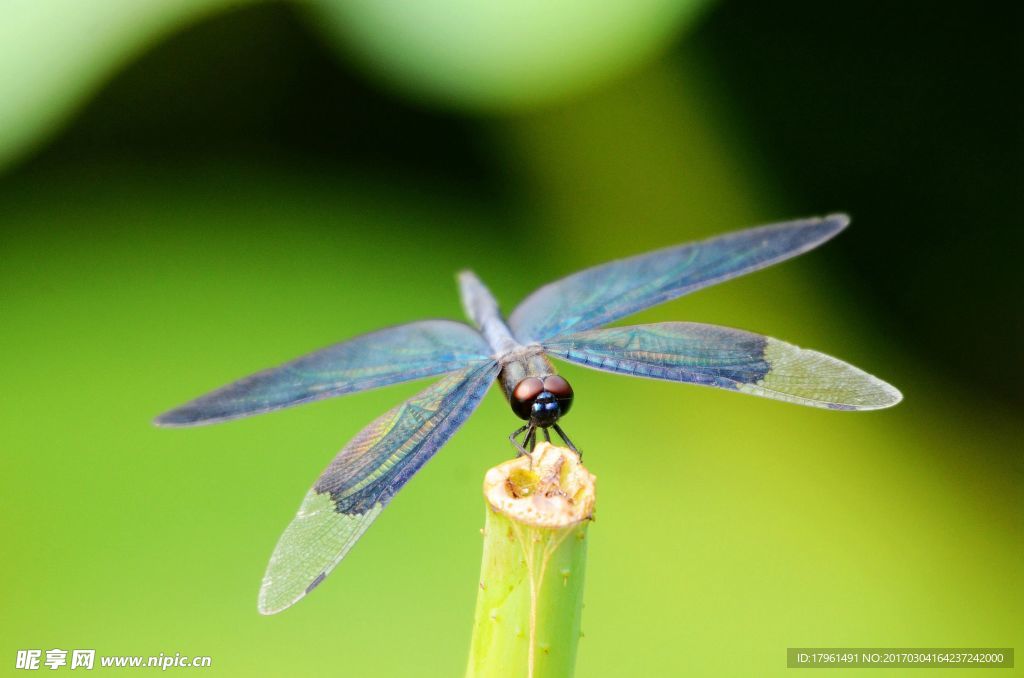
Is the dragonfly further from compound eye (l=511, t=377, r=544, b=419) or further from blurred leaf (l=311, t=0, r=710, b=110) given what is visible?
blurred leaf (l=311, t=0, r=710, b=110)

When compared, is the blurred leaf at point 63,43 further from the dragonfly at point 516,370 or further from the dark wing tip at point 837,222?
the dark wing tip at point 837,222

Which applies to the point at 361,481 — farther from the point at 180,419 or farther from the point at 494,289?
the point at 494,289

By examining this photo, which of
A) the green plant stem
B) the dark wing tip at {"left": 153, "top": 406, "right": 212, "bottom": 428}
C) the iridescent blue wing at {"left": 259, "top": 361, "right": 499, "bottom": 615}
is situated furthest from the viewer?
the dark wing tip at {"left": 153, "top": 406, "right": 212, "bottom": 428}

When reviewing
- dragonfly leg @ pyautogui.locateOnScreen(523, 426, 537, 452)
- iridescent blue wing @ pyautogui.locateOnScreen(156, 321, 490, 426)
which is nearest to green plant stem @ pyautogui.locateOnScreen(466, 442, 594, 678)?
dragonfly leg @ pyautogui.locateOnScreen(523, 426, 537, 452)

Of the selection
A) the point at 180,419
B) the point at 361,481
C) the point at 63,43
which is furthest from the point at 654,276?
the point at 63,43

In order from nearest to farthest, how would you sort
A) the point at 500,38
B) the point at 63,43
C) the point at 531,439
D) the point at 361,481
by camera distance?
the point at 361,481 → the point at 531,439 → the point at 63,43 → the point at 500,38
